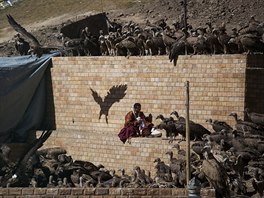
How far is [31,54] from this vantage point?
27078 millimetres

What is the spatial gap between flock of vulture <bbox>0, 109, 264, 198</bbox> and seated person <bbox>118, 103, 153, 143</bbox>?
530 mm

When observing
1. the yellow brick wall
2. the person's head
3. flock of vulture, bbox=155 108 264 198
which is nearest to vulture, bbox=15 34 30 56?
the yellow brick wall

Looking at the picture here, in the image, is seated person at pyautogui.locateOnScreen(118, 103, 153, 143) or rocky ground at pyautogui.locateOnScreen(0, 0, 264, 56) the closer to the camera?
seated person at pyautogui.locateOnScreen(118, 103, 153, 143)

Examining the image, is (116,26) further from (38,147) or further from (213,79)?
(213,79)

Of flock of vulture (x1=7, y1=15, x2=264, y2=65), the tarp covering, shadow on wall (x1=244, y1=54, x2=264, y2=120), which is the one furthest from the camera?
the tarp covering

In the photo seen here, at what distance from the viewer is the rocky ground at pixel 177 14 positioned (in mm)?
33128

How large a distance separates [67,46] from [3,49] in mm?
7237

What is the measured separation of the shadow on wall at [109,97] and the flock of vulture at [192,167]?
5.57 feet

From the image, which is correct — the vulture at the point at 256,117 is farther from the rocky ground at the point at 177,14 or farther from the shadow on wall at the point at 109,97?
the rocky ground at the point at 177,14

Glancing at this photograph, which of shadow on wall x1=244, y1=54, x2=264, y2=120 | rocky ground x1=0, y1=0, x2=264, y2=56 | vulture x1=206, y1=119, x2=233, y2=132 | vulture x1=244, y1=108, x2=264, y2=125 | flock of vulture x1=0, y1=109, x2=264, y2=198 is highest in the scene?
rocky ground x1=0, y1=0, x2=264, y2=56

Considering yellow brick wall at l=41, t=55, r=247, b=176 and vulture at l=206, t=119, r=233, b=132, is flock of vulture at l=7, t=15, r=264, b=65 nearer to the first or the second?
yellow brick wall at l=41, t=55, r=247, b=176

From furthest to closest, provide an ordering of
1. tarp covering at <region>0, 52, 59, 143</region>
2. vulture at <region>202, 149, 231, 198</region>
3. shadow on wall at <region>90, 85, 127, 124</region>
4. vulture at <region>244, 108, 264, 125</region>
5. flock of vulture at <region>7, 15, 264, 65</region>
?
tarp covering at <region>0, 52, 59, 143</region> → shadow on wall at <region>90, 85, 127, 124</region> → flock of vulture at <region>7, 15, 264, 65</region> → vulture at <region>244, 108, 264, 125</region> → vulture at <region>202, 149, 231, 198</region>

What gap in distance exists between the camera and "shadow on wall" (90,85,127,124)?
24427 millimetres

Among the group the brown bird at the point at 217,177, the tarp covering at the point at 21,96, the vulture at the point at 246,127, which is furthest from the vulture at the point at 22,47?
the brown bird at the point at 217,177
